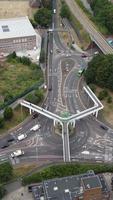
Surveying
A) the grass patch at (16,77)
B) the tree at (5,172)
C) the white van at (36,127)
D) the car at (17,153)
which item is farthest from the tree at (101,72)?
the tree at (5,172)

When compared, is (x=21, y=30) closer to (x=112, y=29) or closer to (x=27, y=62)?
(x=27, y=62)

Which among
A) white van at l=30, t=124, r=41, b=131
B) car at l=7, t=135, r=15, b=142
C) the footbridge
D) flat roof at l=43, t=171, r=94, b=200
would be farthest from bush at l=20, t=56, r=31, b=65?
flat roof at l=43, t=171, r=94, b=200

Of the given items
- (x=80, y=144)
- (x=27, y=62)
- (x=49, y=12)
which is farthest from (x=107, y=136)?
(x=49, y=12)

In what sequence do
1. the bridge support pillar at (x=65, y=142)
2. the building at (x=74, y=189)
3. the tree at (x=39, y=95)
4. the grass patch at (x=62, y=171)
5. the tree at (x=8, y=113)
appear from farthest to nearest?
the tree at (x=39, y=95) < the tree at (x=8, y=113) < the bridge support pillar at (x=65, y=142) < the grass patch at (x=62, y=171) < the building at (x=74, y=189)

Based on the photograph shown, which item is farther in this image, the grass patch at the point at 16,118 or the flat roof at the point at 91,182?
the grass patch at the point at 16,118

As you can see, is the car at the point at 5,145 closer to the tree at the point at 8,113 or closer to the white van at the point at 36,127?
the white van at the point at 36,127

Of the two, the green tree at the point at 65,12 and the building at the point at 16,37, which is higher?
the green tree at the point at 65,12

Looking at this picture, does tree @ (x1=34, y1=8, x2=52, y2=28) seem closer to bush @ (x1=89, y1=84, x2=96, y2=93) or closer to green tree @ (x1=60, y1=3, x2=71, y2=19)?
green tree @ (x1=60, y1=3, x2=71, y2=19)
